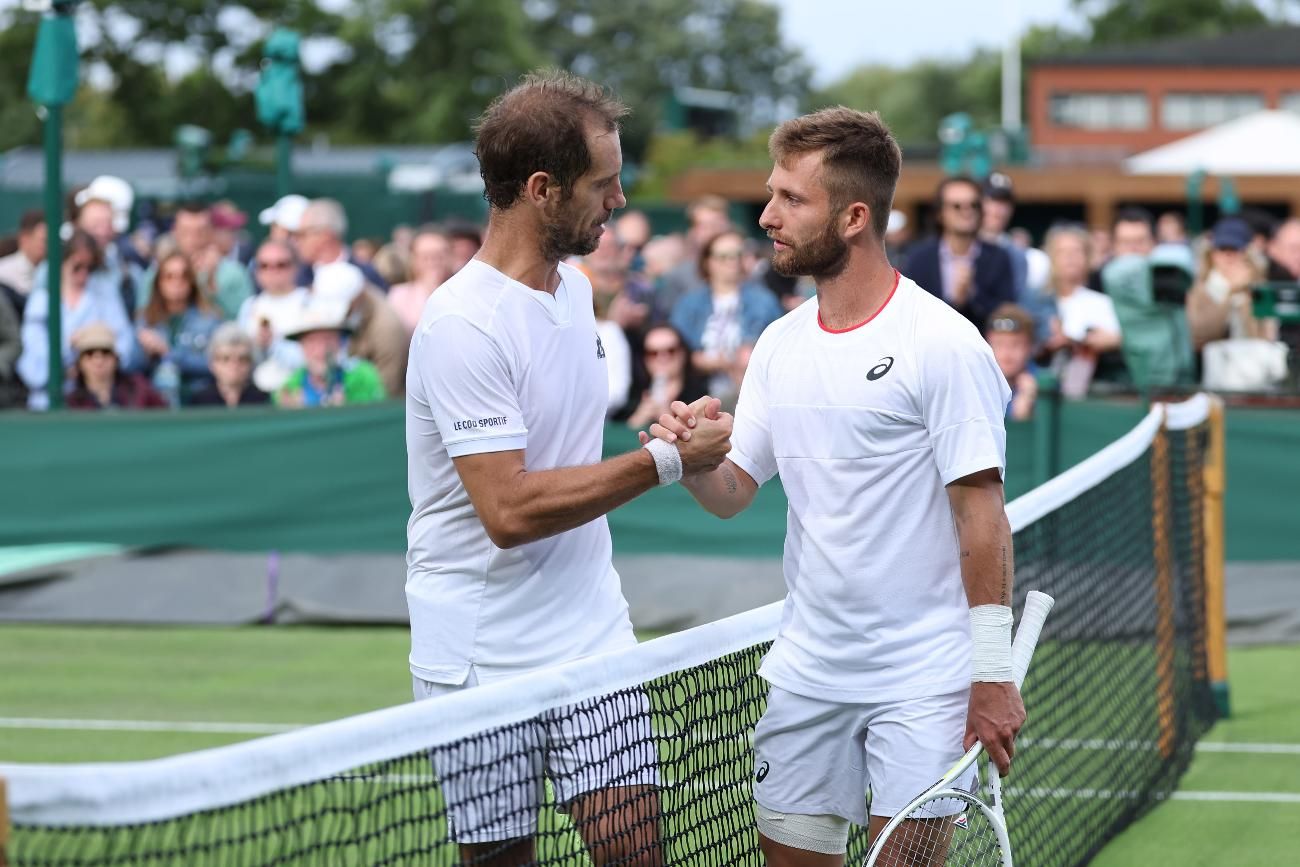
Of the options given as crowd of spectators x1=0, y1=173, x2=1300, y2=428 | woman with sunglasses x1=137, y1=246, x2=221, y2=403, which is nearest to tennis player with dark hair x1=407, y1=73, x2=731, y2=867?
crowd of spectators x1=0, y1=173, x2=1300, y2=428

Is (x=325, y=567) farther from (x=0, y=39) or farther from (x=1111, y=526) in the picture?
(x=0, y=39)

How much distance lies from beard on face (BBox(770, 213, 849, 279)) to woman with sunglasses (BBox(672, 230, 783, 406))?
279 inches

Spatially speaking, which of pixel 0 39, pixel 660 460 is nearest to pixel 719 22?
pixel 0 39

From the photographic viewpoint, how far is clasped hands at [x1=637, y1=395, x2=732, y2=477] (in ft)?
13.5

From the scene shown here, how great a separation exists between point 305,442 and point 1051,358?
4308 millimetres

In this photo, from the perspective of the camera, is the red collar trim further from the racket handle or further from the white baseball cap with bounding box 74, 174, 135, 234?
the white baseball cap with bounding box 74, 174, 135, 234

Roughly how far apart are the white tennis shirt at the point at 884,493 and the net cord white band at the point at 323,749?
14.2 inches

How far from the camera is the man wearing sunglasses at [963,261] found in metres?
10.2

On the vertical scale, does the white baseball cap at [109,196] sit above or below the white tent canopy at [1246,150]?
below

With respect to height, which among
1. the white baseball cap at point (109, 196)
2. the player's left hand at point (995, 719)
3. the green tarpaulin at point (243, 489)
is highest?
the white baseball cap at point (109, 196)

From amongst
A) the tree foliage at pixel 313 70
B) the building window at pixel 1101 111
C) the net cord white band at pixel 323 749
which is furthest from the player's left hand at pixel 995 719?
the building window at pixel 1101 111

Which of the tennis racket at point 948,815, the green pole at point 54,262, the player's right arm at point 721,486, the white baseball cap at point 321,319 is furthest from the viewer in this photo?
the green pole at point 54,262

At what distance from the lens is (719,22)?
117188mm

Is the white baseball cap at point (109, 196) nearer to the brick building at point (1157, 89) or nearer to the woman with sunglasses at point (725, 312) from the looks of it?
the woman with sunglasses at point (725, 312)
